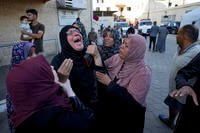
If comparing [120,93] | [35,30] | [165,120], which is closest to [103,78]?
[120,93]

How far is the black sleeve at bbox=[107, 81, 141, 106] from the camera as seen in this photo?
2229 millimetres

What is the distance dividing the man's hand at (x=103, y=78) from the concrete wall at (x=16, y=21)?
626cm

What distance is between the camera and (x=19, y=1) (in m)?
9.93

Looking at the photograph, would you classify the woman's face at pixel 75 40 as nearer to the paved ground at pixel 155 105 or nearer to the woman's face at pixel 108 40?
the woman's face at pixel 108 40

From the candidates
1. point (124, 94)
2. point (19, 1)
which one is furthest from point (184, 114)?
point (19, 1)

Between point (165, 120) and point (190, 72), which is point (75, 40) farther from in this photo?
point (165, 120)

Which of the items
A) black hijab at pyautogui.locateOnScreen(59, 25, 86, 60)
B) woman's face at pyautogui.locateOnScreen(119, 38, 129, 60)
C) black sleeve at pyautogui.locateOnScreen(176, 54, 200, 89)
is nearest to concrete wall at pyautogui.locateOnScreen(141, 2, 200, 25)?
black sleeve at pyautogui.locateOnScreen(176, 54, 200, 89)

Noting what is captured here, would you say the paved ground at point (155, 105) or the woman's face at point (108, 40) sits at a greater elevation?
the woman's face at point (108, 40)

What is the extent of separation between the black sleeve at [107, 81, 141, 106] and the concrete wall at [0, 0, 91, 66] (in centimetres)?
641

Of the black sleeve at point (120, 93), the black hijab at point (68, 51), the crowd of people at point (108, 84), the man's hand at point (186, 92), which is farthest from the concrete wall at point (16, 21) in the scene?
the man's hand at point (186, 92)

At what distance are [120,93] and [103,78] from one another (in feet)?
0.79

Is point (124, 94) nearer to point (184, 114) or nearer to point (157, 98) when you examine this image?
point (184, 114)

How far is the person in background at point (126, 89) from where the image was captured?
2.25 m

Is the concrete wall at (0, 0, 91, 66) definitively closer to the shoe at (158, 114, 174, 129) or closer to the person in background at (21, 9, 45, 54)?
the person in background at (21, 9, 45, 54)
